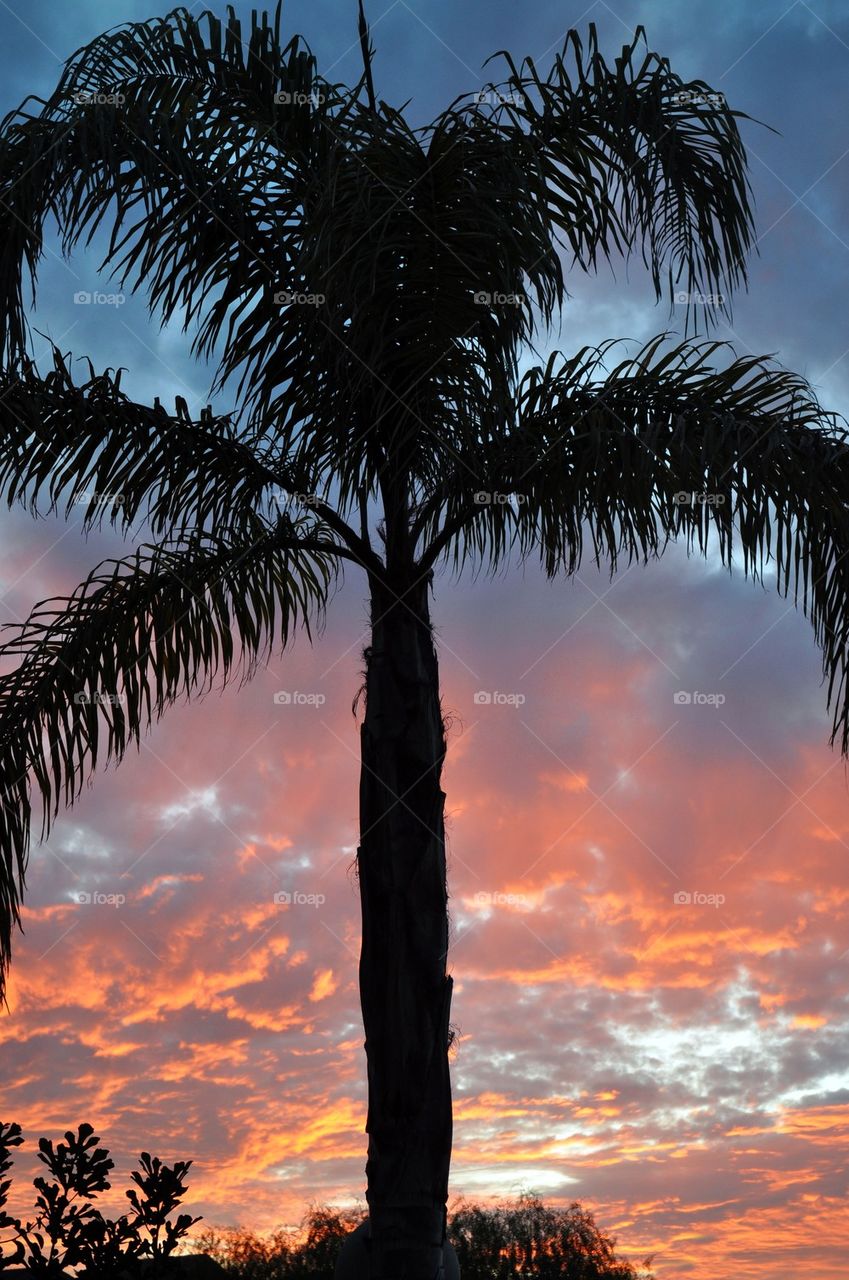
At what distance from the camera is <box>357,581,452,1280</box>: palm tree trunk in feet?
21.5

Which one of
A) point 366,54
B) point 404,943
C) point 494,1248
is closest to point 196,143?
point 366,54

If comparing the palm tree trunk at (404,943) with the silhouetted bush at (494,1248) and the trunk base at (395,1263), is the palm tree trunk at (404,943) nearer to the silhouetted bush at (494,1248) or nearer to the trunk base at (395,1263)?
the trunk base at (395,1263)

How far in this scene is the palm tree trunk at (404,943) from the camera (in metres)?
6.55

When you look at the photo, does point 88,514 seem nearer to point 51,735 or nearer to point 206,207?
point 51,735

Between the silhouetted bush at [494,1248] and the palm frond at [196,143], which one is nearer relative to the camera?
the palm frond at [196,143]

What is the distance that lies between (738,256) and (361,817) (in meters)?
4.00

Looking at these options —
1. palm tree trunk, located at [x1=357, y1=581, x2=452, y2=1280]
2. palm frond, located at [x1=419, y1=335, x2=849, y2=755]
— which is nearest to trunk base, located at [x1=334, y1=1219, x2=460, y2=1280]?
palm tree trunk, located at [x1=357, y1=581, x2=452, y2=1280]

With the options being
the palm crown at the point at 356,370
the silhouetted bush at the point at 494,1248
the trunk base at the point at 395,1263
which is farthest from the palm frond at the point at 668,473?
the silhouetted bush at the point at 494,1248

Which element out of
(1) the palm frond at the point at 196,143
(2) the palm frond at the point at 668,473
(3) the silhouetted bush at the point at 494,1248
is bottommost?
(3) the silhouetted bush at the point at 494,1248

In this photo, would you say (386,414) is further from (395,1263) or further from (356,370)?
(395,1263)

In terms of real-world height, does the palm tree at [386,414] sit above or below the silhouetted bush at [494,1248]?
above

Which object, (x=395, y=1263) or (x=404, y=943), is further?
(x=404, y=943)

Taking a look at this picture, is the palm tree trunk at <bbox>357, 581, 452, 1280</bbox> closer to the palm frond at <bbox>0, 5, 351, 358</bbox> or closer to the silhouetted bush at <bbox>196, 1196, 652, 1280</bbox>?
the palm frond at <bbox>0, 5, 351, 358</bbox>

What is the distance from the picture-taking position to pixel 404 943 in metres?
6.80
